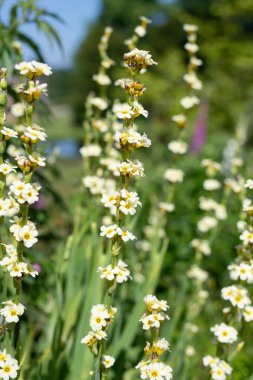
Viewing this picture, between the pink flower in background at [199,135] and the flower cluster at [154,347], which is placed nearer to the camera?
the flower cluster at [154,347]

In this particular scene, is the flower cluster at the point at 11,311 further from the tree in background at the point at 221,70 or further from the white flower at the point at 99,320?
the tree in background at the point at 221,70

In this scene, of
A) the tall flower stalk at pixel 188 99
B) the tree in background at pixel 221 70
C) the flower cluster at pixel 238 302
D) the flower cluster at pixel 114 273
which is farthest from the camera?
the tree in background at pixel 221 70

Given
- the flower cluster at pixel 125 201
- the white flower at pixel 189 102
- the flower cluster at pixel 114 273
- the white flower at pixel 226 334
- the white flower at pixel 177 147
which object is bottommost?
the white flower at pixel 226 334

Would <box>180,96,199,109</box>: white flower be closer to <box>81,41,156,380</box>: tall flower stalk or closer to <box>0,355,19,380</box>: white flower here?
<box>81,41,156,380</box>: tall flower stalk

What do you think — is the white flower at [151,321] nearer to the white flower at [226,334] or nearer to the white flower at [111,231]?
the white flower at [111,231]

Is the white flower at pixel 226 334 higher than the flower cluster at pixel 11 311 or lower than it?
higher

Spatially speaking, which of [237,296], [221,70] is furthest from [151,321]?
[221,70]

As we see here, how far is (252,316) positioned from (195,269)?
113 cm

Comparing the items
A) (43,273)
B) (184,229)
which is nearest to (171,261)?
(184,229)

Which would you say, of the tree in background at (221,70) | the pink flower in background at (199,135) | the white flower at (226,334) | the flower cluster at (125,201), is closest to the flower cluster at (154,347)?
the flower cluster at (125,201)

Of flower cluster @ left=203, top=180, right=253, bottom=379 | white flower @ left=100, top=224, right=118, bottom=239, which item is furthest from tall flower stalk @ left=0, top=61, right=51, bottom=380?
flower cluster @ left=203, top=180, right=253, bottom=379

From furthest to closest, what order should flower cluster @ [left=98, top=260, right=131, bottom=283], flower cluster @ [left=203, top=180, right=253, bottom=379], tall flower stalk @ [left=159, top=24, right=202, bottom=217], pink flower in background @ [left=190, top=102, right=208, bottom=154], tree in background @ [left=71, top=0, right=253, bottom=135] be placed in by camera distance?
tree in background @ [left=71, top=0, right=253, bottom=135], pink flower in background @ [left=190, top=102, right=208, bottom=154], tall flower stalk @ [left=159, top=24, right=202, bottom=217], flower cluster @ [left=203, top=180, right=253, bottom=379], flower cluster @ [left=98, top=260, right=131, bottom=283]

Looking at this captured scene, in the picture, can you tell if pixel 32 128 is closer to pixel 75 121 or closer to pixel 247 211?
pixel 247 211

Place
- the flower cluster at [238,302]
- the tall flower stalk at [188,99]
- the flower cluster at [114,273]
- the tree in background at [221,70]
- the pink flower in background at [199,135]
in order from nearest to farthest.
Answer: the flower cluster at [114,273], the flower cluster at [238,302], the tall flower stalk at [188,99], the pink flower in background at [199,135], the tree in background at [221,70]
